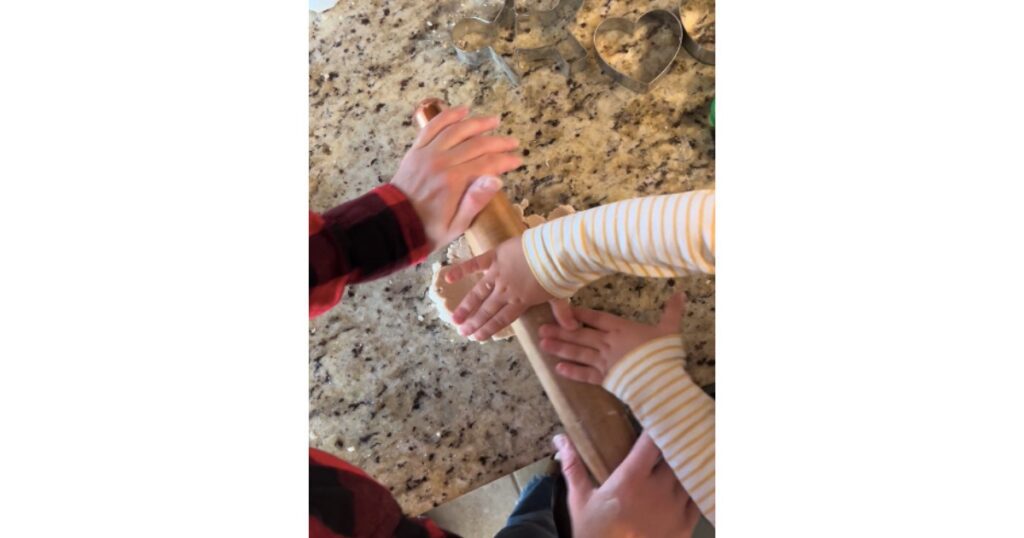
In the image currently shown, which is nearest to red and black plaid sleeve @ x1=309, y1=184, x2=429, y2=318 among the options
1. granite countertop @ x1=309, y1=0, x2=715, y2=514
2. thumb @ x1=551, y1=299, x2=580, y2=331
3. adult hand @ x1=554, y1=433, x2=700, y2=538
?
granite countertop @ x1=309, y1=0, x2=715, y2=514

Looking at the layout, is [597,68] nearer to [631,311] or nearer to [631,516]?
[631,311]

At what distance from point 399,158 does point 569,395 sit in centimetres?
26

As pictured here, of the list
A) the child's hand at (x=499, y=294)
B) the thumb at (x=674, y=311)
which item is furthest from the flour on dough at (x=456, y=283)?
the thumb at (x=674, y=311)

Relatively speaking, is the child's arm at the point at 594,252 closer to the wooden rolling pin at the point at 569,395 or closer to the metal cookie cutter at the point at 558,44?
the wooden rolling pin at the point at 569,395

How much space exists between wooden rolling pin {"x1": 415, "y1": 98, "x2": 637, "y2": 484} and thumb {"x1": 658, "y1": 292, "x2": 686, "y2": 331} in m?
0.08

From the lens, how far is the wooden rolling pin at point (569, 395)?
51cm

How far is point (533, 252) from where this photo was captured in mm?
532

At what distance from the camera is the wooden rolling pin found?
0.51 metres

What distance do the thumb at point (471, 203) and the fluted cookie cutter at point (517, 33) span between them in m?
0.11

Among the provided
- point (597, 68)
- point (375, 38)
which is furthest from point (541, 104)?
point (375, 38)

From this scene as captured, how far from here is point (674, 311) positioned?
1.72 feet

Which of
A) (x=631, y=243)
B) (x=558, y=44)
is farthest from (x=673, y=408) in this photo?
(x=558, y=44)

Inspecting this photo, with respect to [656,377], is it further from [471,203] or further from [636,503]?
[471,203]

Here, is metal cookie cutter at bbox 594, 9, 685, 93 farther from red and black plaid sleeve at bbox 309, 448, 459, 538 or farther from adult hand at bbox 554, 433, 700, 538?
red and black plaid sleeve at bbox 309, 448, 459, 538
